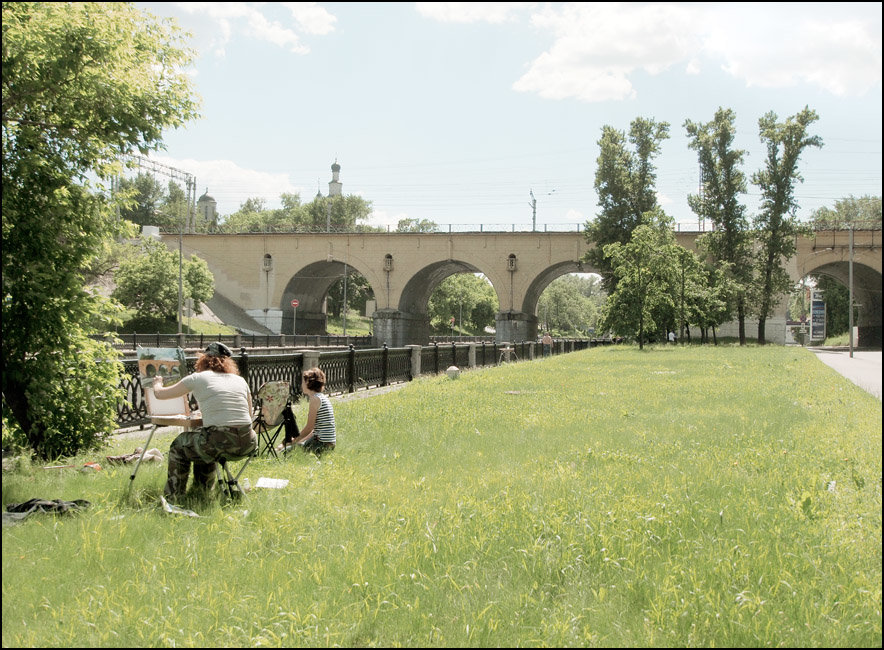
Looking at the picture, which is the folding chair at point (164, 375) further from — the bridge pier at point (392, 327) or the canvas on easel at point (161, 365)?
the bridge pier at point (392, 327)

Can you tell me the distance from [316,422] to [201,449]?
2369 mm

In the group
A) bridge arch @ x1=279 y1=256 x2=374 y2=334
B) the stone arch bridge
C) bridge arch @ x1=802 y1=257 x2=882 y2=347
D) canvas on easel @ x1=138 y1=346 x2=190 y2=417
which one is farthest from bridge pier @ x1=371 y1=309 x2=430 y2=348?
canvas on easel @ x1=138 y1=346 x2=190 y2=417

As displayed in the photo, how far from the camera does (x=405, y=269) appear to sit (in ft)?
204

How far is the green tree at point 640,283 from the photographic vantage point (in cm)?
4050

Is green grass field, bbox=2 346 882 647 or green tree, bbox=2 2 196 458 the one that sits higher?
green tree, bbox=2 2 196 458

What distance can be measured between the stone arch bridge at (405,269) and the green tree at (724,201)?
13.7ft

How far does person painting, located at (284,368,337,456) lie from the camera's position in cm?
762

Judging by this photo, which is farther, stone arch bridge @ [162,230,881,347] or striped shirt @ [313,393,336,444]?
stone arch bridge @ [162,230,881,347]

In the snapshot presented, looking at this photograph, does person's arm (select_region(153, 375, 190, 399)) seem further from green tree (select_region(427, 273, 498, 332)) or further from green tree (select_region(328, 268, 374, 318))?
green tree (select_region(328, 268, 374, 318))

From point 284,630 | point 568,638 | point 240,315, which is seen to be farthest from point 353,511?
point 240,315

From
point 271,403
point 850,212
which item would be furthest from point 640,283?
point 850,212

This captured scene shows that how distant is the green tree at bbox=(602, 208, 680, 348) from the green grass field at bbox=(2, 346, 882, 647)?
109 feet

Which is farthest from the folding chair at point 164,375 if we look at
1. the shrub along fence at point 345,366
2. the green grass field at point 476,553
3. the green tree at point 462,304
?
the green tree at point 462,304

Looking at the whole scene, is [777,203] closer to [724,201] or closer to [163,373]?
[724,201]
